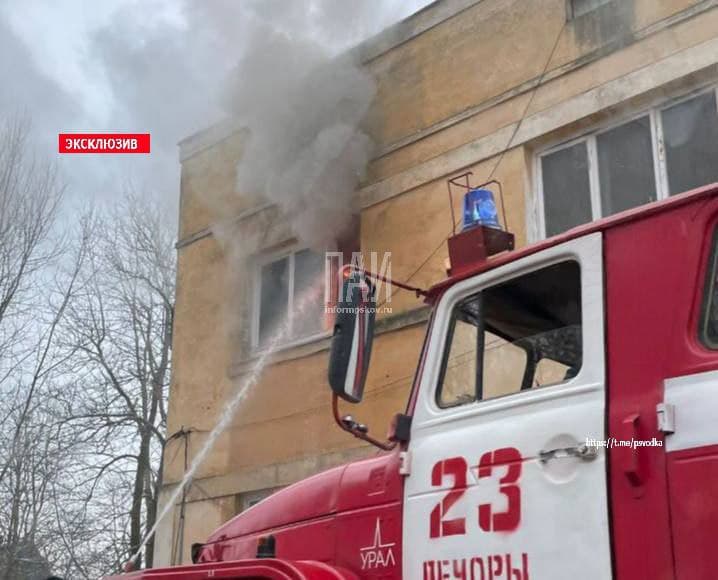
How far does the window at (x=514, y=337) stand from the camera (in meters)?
3.16

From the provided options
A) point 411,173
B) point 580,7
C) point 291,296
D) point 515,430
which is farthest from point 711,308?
point 291,296

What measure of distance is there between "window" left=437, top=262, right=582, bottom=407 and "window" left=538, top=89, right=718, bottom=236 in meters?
4.54

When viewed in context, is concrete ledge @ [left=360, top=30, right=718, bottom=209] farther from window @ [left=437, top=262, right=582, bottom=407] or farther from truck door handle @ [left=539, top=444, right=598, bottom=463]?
truck door handle @ [left=539, top=444, right=598, bottom=463]

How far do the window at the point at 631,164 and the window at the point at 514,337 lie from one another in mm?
4543

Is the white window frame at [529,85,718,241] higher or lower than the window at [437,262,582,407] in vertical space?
higher

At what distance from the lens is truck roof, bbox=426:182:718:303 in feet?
9.47

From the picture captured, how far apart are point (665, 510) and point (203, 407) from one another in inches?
339

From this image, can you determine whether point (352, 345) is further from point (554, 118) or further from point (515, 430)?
point (554, 118)

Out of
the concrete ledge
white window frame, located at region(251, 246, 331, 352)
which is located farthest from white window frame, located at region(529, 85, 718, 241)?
white window frame, located at region(251, 246, 331, 352)

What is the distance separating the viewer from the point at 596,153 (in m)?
8.17

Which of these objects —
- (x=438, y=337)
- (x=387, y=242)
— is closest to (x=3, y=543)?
(x=387, y=242)

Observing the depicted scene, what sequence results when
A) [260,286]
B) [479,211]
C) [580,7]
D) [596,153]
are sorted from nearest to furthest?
1. [479,211]
2. [596,153]
3. [580,7]
4. [260,286]

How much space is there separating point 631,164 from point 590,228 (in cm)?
506

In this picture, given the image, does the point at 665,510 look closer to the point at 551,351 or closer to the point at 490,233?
the point at 551,351
